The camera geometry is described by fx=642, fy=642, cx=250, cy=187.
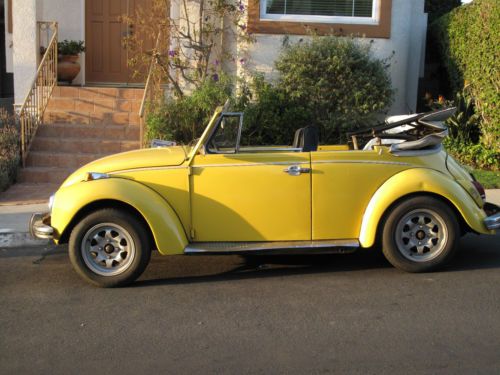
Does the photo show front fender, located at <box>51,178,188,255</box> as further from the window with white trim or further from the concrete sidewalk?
the window with white trim

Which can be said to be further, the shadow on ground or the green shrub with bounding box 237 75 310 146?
the green shrub with bounding box 237 75 310 146

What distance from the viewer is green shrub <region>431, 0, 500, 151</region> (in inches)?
420

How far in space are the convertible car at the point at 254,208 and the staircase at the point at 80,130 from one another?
487cm

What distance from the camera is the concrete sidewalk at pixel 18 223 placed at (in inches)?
292

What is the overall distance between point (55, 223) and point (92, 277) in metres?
0.59

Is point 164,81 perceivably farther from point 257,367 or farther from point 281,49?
point 257,367

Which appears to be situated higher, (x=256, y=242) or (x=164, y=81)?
(x=164, y=81)

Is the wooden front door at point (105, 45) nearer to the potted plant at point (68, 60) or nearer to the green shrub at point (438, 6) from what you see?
the potted plant at point (68, 60)

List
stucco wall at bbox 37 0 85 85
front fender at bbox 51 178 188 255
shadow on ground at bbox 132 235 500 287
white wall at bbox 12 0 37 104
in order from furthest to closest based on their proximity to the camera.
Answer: stucco wall at bbox 37 0 85 85 < white wall at bbox 12 0 37 104 < shadow on ground at bbox 132 235 500 287 < front fender at bbox 51 178 188 255

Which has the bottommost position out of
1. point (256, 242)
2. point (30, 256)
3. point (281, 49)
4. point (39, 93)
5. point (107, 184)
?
point (30, 256)

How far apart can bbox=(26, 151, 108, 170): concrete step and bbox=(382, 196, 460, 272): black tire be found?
6361 mm

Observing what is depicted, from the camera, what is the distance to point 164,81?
40.2 ft

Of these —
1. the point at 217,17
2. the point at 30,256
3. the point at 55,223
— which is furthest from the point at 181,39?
the point at 55,223

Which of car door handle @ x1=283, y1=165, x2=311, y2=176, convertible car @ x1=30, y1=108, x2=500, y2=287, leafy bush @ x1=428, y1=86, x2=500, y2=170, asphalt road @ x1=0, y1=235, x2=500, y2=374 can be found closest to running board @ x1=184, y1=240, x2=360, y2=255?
convertible car @ x1=30, y1=108, x2=500, y2=287
